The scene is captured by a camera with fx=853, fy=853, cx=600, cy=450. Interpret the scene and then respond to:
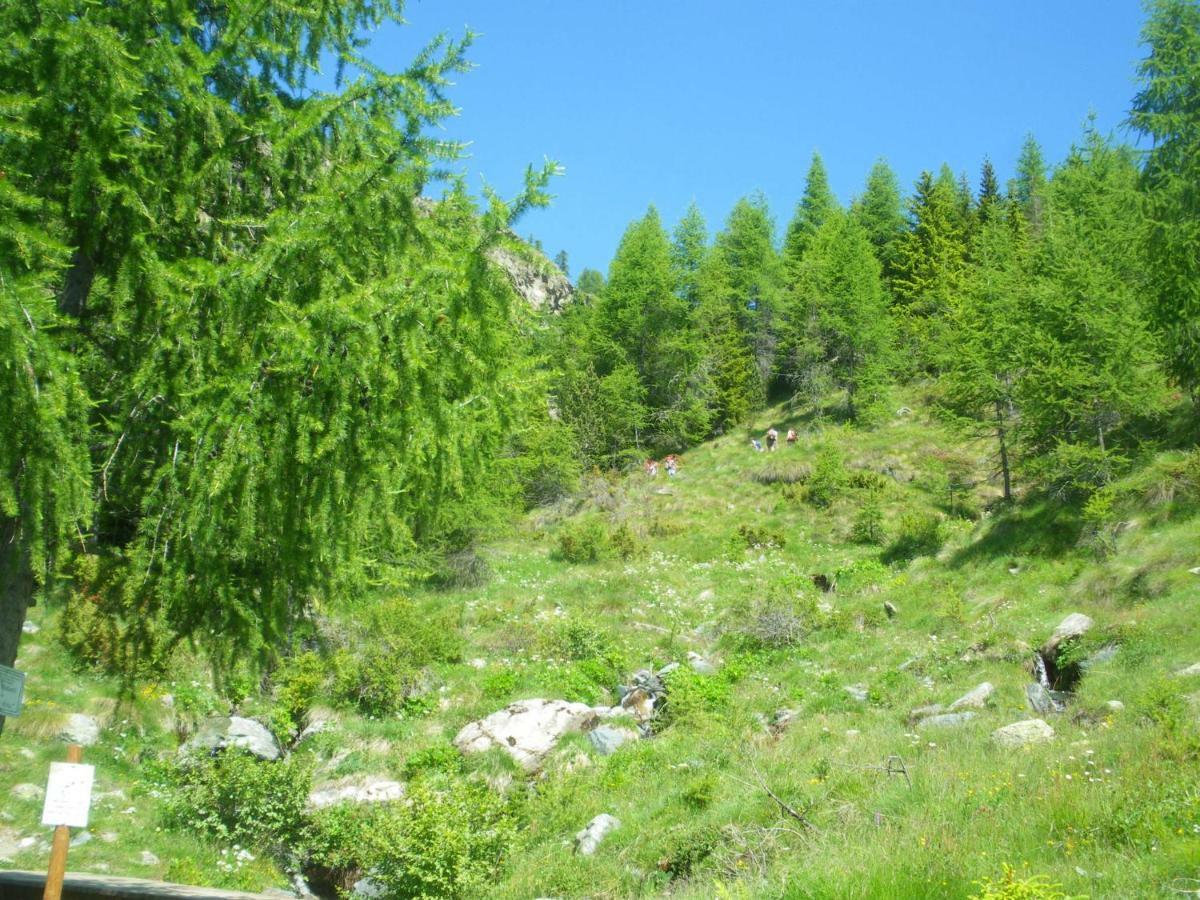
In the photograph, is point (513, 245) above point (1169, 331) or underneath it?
underneath

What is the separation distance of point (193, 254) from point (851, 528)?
902 inches

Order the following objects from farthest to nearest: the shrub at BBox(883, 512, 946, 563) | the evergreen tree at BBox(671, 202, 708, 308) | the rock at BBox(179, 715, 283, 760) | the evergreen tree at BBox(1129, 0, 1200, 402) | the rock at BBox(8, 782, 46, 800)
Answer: the evergreen tree at BBox(671, 202, 708, 308) < the shrub at BBox(883, 512, 946, 563) < the evergreen tree at BBox(1129, 0, 1200, 402) < the rock at BBox(179, 715, 283, 760) < the rock at BBox(8, 782, 46, 800)

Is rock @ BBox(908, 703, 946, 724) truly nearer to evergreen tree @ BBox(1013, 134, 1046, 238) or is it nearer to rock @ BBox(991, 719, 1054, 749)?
rock @ BBox(991, 719, 1054, 749)

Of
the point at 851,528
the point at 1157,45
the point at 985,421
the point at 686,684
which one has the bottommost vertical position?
the point at 686,684

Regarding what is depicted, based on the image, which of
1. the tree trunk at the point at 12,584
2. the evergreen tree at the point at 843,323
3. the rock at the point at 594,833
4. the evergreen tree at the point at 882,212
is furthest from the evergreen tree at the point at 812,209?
the tree trunk at the point at 12,584

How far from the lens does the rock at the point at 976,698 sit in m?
11.3

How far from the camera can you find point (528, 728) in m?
13.8

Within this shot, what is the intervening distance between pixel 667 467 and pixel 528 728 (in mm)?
23641

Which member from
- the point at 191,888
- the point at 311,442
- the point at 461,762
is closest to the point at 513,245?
the point at 311,442

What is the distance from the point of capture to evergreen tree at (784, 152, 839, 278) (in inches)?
2080

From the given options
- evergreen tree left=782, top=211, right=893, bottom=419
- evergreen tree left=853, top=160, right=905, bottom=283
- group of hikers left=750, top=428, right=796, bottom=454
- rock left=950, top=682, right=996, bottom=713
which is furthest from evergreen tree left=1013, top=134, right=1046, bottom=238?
rock left=950, top=682, right=996, bottom=713

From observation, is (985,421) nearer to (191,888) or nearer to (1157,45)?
(1157,45)

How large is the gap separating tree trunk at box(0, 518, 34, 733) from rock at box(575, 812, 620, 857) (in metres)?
6.37

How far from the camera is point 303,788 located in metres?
11.1
